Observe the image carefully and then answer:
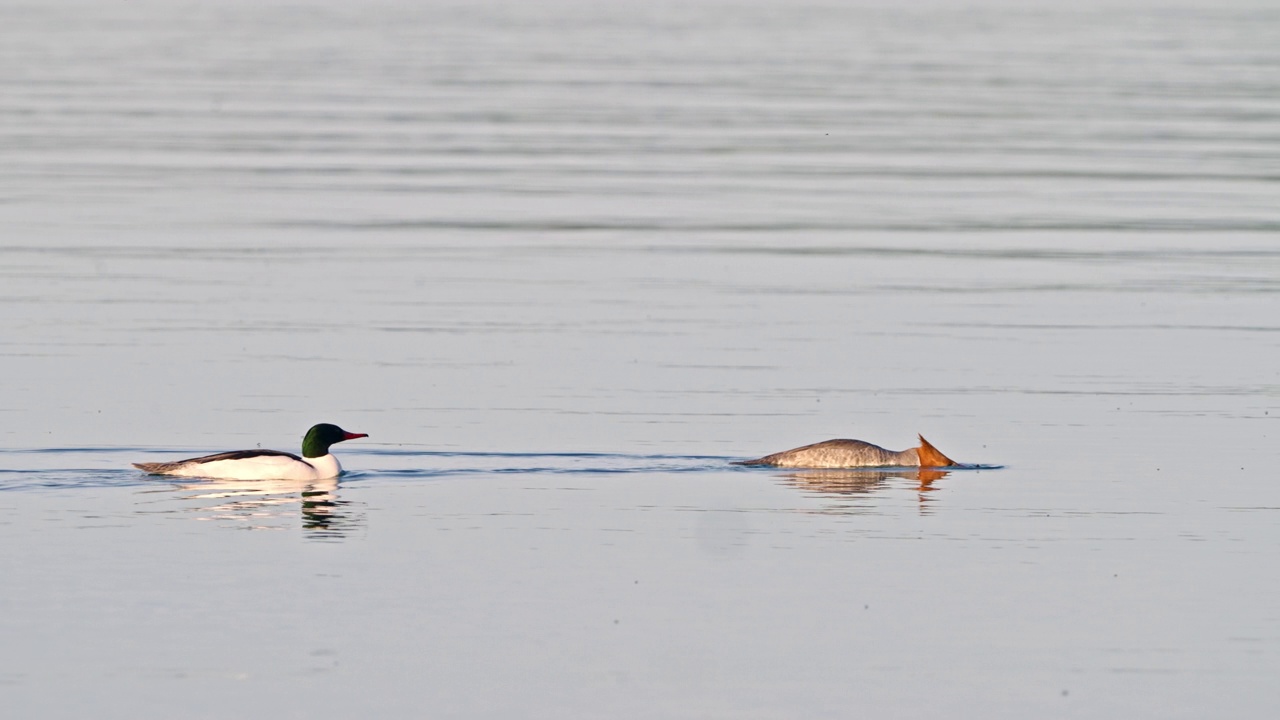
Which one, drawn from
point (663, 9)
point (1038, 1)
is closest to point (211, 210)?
point (663, 9)

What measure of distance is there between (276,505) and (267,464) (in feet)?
2.47

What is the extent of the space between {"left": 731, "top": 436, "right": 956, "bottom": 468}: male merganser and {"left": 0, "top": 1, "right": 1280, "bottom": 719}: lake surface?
16 cm

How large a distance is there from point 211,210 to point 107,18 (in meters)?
65.3

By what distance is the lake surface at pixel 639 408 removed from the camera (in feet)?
38.0

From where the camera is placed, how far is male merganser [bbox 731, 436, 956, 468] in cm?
1700

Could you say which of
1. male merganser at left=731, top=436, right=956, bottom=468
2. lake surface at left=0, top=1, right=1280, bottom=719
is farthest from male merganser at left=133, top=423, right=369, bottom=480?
male merganser at left=731, top=436, right=956, bottom=468

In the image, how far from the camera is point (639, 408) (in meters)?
19.2

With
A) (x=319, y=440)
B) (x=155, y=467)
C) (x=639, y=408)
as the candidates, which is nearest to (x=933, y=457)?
(x=639, y=408)

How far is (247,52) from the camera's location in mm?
70625

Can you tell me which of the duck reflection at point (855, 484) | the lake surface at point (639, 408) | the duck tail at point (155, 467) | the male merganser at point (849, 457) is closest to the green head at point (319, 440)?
the lake surface at point (639, 408)

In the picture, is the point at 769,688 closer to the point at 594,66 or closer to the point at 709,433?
the point at 709,433

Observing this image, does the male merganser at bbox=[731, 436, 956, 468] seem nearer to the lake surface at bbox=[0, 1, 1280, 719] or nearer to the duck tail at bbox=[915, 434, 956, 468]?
the duck tail at bbox=[915, 434, 956, 468]

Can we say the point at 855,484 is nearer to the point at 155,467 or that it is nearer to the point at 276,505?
the point at 276,505

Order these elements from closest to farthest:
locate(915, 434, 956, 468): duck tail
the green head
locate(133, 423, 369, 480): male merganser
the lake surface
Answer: the lake surface
locate(133, 423, 369, 480): male merganser
the green head
locate(915, 434, 956, 468): duck tail
